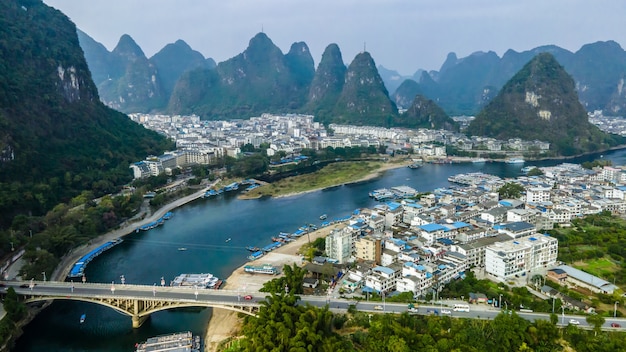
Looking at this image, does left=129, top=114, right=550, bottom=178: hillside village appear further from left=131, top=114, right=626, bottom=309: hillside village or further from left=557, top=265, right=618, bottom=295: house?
left=557, top=265, right=618, bottom=295: house

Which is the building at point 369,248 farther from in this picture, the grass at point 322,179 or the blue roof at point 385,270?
the grass at point 322,179

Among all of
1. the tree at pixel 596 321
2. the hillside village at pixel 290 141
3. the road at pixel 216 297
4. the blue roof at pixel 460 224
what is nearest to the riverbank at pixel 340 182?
the hillside village at pixel 290 141

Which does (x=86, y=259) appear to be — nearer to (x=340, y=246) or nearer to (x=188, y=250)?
(x=188, y=250)

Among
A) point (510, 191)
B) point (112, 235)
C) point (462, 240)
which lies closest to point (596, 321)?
point (462, 240)

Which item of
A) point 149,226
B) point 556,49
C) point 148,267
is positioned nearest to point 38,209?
point 149,226

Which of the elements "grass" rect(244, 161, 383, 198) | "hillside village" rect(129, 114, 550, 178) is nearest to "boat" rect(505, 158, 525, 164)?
"hillside village" rect(129, 114, 550, 178)

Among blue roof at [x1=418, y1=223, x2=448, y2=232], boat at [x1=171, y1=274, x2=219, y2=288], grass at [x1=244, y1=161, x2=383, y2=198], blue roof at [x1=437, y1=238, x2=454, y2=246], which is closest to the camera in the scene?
boat at [x1=171, y1=274, x2=219, y2=288]
